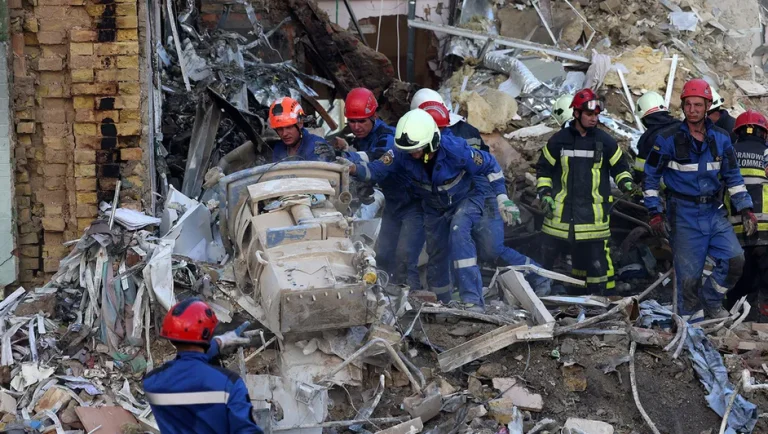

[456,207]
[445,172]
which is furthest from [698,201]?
[445,172]

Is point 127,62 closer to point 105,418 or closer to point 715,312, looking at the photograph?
point 105,418

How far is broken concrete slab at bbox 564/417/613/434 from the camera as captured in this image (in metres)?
5.36

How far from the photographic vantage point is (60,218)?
690 centimetres

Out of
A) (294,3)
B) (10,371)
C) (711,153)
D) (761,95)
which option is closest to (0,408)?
(10,371)

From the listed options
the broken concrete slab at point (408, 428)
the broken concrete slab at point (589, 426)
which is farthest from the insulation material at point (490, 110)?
the broken concrete slab at point (408, 428)

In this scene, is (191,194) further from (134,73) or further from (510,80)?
(510,80)

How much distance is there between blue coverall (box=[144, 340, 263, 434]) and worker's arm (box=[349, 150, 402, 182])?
3468 mm

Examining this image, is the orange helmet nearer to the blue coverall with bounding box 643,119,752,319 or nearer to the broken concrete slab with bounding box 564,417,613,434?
the blue coverall with bounding box 643,119,752,319

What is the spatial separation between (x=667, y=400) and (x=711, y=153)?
242 cm

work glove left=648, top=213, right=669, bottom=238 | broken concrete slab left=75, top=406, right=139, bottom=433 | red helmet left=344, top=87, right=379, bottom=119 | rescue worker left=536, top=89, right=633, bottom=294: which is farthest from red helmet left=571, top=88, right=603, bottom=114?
broken concrete slab left=75, top=406, right=139, bottom=433

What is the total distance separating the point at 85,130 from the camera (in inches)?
269

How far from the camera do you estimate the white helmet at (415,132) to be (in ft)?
22.5

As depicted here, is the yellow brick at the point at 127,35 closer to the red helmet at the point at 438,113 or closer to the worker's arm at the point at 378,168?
the worker's arm at the point at 378,168

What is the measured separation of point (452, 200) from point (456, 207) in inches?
2.5
